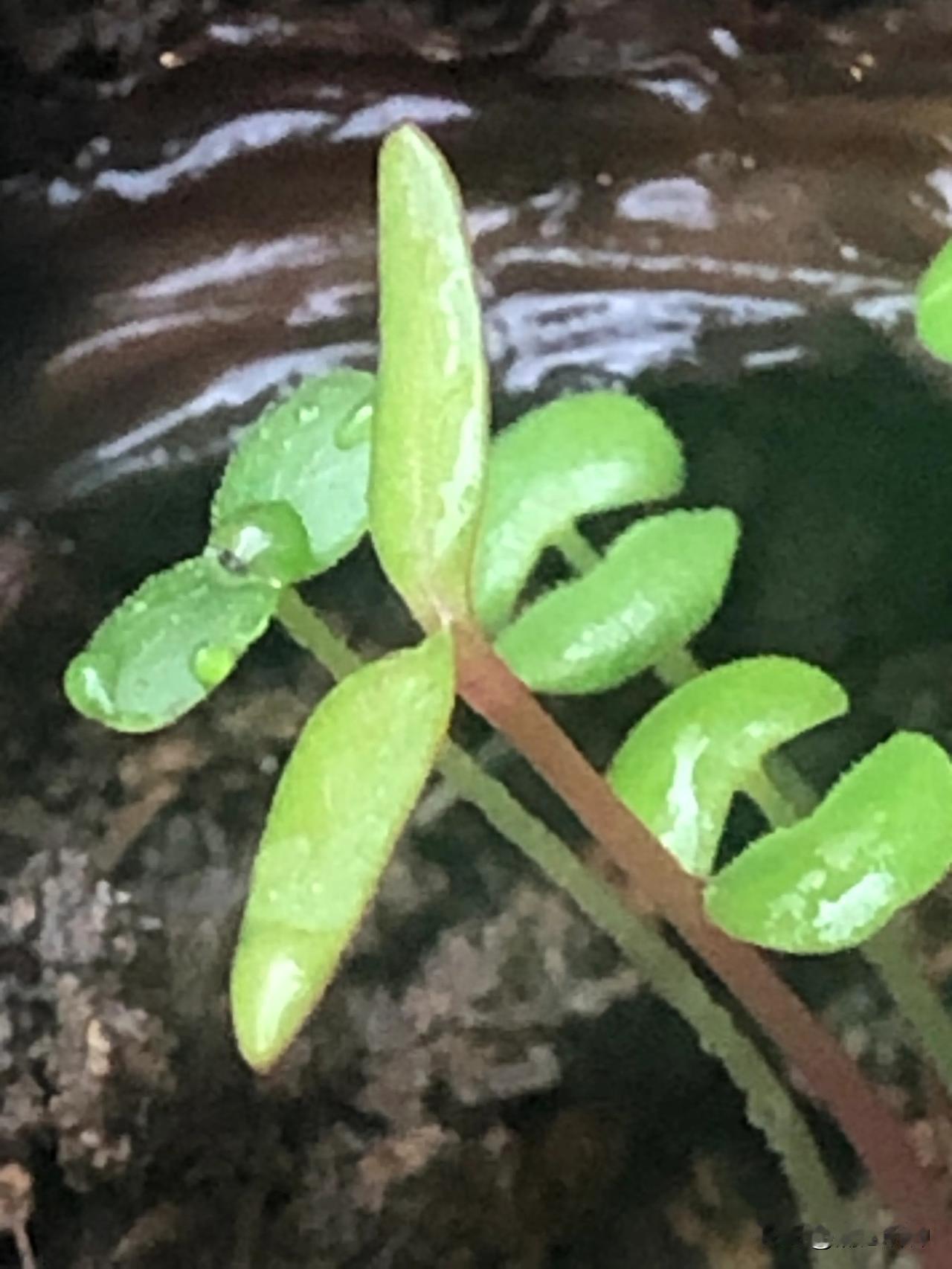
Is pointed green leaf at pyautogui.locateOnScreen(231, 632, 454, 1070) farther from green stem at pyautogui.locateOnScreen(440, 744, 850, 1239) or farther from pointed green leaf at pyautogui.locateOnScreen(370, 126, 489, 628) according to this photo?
green stem at pyautogui.locateOnScreen(440, 744, 850, 1239)

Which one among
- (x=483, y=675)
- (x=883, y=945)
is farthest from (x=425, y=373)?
(x=883, y=945)

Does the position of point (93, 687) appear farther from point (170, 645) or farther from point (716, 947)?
point (716, 947)

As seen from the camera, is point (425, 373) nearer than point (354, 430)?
Yes

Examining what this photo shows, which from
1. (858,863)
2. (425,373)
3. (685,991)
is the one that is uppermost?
(425,373)

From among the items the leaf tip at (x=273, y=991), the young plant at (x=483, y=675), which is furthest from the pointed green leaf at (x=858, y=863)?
the leaf tip at (x=273, y=991)

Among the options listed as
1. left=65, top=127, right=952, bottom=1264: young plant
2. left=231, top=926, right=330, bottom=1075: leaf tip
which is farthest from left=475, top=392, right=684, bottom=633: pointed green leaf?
left=231, top=926, right=330, bottom=1075: leaf tip

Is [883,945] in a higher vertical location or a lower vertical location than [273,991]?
lower
